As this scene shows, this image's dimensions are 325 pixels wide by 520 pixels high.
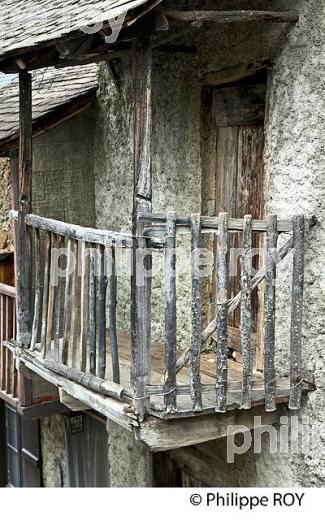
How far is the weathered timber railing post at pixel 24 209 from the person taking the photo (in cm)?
590

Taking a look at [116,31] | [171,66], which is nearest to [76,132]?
[171,66]

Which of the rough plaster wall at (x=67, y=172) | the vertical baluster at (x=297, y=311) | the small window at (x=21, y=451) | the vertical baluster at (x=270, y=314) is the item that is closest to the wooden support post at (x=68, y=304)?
the vertical baluster at (x=270, y=314)

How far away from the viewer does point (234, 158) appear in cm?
564

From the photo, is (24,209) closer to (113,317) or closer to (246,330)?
(113,317)

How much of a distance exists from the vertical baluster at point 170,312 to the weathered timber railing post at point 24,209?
1981 millimetres

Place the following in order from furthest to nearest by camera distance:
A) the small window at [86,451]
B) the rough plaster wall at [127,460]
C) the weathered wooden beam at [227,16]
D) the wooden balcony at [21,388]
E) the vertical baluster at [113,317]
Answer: the small window at [86,451] → the wooden balcony at [21,388] → the rough plaster wall at [127,460] → the vertical baluster at [113,317] → the weathered wooden beam at [227,16]

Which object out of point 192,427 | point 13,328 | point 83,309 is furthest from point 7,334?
point 192,427

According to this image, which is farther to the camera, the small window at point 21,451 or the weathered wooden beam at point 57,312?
the small window at point 21,451

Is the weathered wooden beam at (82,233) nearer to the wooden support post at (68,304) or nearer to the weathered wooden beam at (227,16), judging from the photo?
the wooden support post at (68,304)

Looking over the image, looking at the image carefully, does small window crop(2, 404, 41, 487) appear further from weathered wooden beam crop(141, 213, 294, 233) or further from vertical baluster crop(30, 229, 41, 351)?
weathered wooden beam crop(141, 213, 294, 233)

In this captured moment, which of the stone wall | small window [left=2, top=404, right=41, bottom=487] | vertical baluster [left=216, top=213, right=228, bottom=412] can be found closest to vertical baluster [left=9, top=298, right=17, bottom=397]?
the stone wall

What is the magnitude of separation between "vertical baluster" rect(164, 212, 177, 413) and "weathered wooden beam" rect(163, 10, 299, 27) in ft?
3.49

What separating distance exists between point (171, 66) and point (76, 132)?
1.29 m
